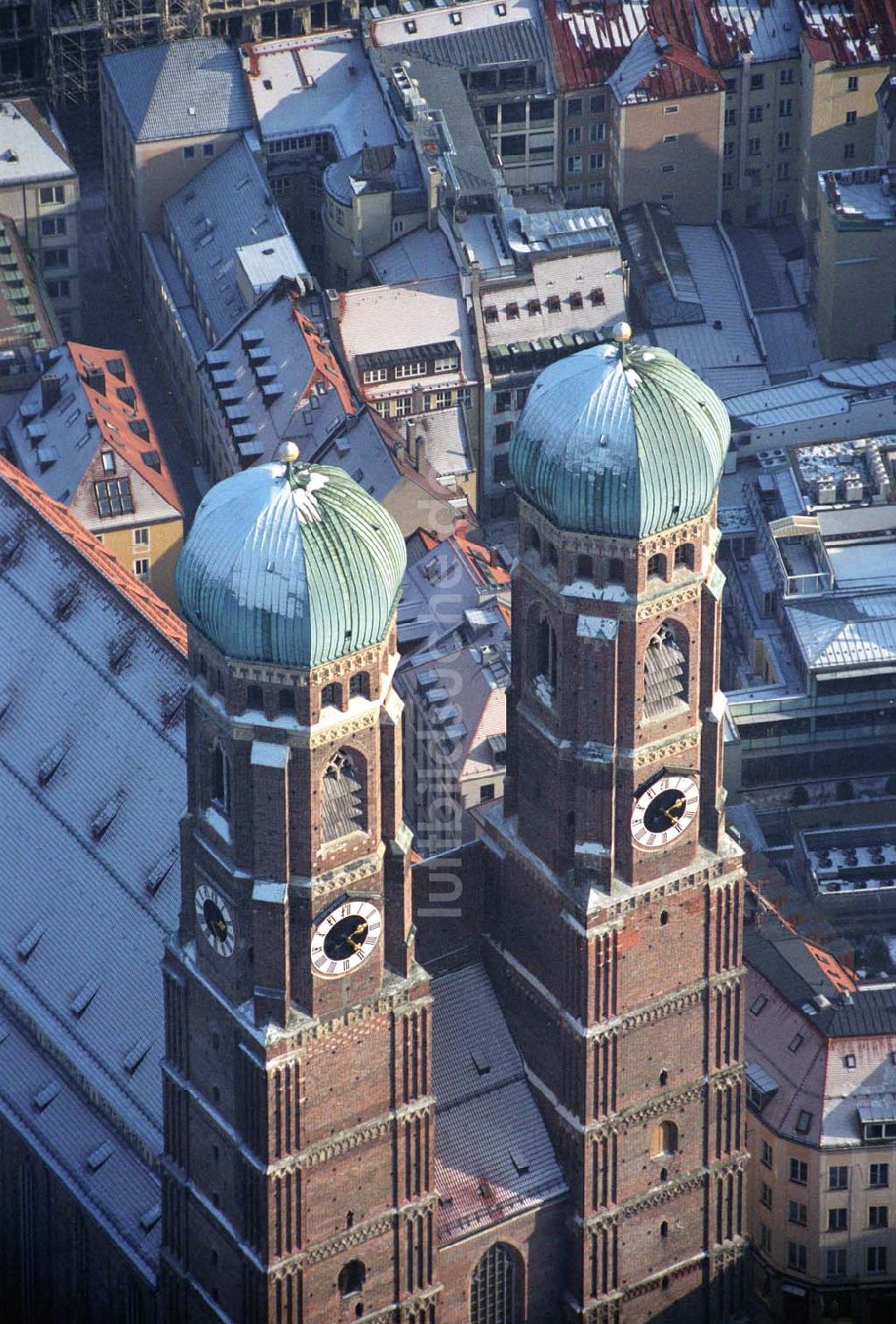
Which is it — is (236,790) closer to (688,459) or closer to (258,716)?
(258,716)

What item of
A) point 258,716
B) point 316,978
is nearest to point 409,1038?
point 316,978

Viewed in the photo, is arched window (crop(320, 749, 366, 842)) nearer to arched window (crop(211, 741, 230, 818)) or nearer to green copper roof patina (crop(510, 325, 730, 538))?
arched window (crop(211, 741, 230, 818))

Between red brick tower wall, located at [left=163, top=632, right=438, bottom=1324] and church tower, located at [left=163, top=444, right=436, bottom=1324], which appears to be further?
red brick tower wall, located at [left=163, top=632, right=438, bottom=1324]

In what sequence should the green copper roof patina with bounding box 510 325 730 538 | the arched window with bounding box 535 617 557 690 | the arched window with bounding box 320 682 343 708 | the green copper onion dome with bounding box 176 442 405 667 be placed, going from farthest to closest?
1. the arched window with bounding box 535 617 557 690
2. the green copper roof patina with bounding box 510 325 730 538
3. the arched window with bounding box 320 682 343 708
4. the green copper onion dome with bounding box 176 442 405 667

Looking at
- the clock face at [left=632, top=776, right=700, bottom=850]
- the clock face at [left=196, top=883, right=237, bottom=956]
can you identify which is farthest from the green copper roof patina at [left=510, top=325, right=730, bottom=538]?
the clock face at [left=196, top=883, right=237, bottom=956]

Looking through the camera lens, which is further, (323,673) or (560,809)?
(560,809)
